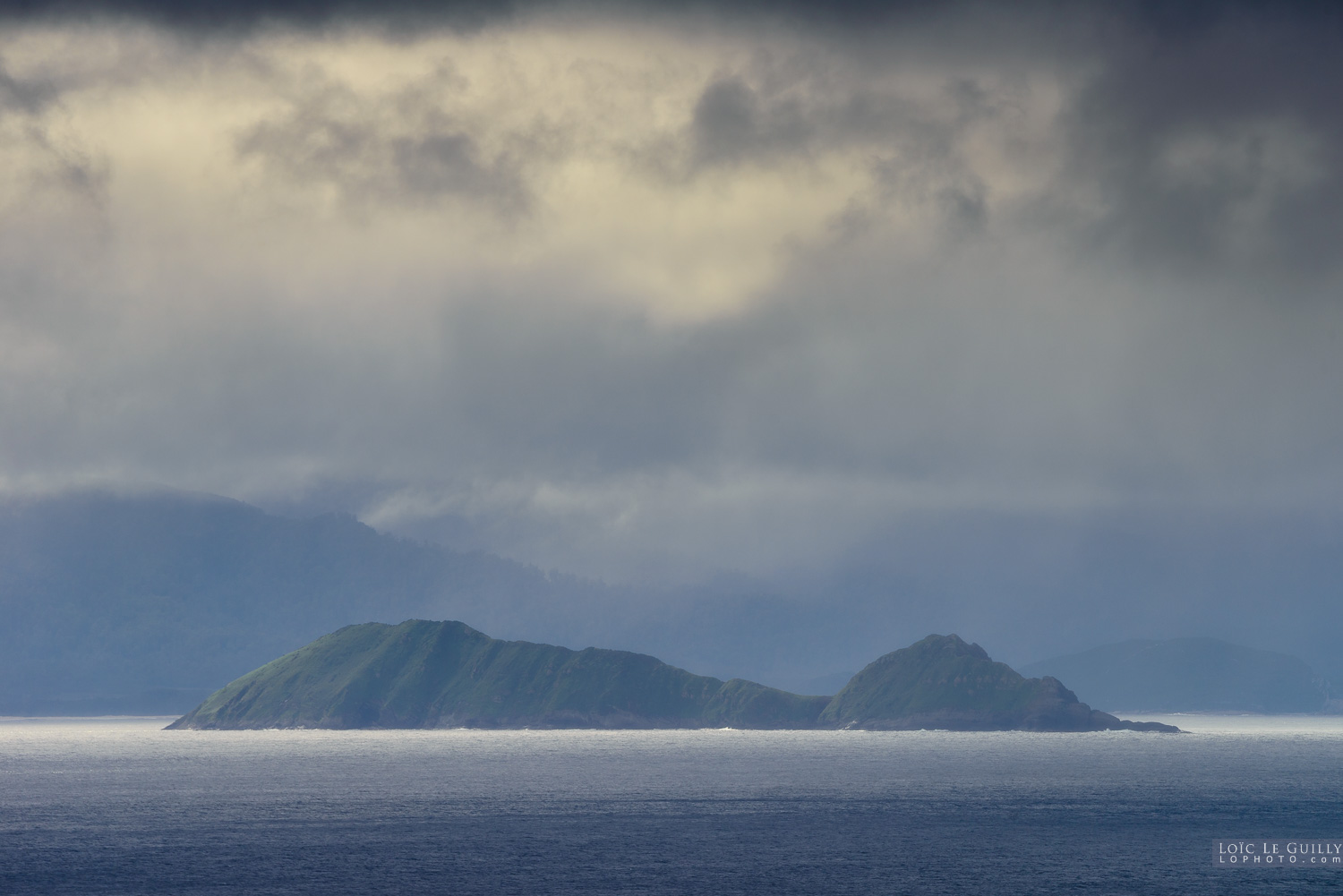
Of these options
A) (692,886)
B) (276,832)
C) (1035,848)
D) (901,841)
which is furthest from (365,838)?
(1035,848)

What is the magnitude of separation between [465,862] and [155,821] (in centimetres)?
6687

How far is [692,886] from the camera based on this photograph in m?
137

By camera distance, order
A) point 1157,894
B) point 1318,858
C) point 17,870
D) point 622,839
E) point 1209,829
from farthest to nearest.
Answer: point 1209,829, point 622,839, point 1318,858, point 17,870, point 1157,894

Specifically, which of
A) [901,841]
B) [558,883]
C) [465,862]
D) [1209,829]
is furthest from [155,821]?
[1209,829]

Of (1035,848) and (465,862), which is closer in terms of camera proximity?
(465,862)

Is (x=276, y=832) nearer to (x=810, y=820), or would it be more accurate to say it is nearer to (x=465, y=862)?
(x=465, y=862)

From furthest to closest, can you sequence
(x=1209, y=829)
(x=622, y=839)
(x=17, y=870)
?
(x=1209, y=829) < (x=622, y=839) < (x=17, y=870)

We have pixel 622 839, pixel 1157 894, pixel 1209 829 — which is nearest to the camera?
pixel 1157 894

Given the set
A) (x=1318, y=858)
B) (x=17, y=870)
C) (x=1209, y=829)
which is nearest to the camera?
(x=17, y=870)

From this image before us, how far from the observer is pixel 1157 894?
133875 millimetres

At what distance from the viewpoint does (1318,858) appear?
158 metres

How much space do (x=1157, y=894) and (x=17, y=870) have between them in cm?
12533

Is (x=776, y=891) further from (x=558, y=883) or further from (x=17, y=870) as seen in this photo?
(x=17, y=870)

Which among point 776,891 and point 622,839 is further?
point 622,839
